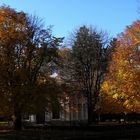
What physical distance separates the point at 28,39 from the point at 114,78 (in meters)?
10.1

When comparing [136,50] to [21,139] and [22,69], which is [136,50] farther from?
[21,139]

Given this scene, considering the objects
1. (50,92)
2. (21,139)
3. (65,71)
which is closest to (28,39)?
(50,92)

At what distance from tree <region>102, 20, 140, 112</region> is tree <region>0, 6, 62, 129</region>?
741 cm

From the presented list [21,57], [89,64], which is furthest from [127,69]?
[89,64]

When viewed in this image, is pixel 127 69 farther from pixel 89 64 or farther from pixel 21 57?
pixel 89 64

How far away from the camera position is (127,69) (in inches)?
1909

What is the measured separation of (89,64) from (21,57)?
2483 cm

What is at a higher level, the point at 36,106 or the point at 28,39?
the point at 28,39

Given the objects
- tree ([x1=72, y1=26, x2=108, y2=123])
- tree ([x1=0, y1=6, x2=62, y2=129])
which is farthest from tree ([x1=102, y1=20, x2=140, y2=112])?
tree ([x1=72, y1=26, x2=108, y2=123])

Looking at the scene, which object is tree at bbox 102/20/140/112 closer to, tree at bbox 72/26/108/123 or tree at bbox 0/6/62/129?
tree at bbox 0/6/62/129

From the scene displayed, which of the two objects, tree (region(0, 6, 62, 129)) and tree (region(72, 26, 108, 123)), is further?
tree (region(72, 26, 108, 123))

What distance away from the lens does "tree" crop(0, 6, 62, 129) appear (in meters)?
49.4

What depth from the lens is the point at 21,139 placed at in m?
38.9

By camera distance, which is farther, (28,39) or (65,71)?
(65,71)
